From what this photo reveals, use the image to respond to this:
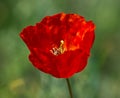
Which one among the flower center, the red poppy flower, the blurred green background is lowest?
the blurred green background

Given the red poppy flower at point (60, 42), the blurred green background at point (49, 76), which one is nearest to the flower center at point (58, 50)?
the red poppy flower at point (60, 42)

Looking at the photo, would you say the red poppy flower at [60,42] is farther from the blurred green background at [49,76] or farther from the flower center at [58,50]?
the blurred green background at [49,76]

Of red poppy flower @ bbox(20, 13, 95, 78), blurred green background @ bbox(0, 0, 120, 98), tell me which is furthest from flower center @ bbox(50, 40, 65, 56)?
blurred green background @ bbox(0, 0, 120, 98)

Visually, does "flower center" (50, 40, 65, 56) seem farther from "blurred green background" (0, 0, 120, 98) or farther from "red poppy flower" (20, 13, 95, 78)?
"blurred green background" (0, 0, 120, 98)

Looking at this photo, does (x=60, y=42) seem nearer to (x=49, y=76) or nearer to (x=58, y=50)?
(x=58, y=50)

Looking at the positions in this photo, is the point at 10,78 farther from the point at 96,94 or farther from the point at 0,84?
the point at 96,94

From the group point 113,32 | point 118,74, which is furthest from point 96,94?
point 113,32

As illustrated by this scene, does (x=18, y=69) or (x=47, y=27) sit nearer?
(x=47, y=27)
